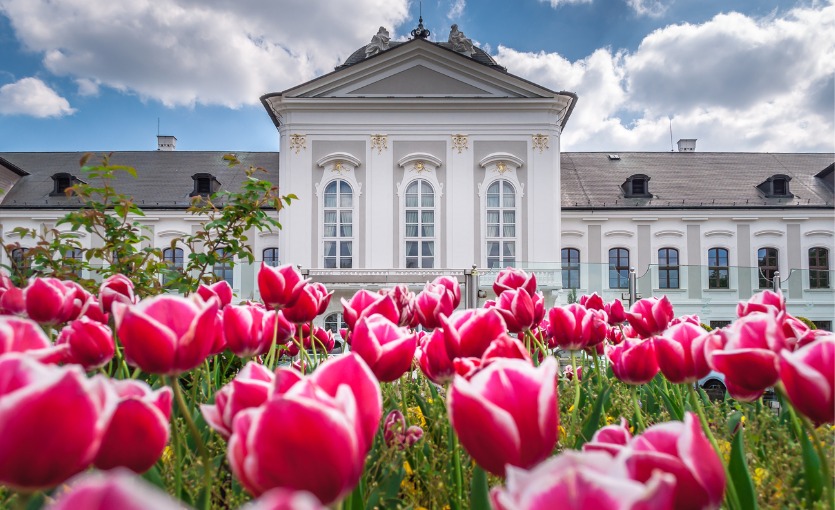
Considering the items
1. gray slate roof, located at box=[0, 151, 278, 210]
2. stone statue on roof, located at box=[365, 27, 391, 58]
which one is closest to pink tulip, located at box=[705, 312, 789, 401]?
gray slate roof, located at box=[0, 151, 278, 210]

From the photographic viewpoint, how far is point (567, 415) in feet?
5.11

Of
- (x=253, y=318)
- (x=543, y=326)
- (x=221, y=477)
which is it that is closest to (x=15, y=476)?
(x=221, y=477)

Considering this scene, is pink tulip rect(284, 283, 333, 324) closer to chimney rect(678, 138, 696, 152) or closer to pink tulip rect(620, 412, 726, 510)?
pink tulip rect(620, 412, 726, 510)

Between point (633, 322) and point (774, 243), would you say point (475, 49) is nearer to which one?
point (774, 243)

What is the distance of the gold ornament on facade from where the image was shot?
16.5 meters

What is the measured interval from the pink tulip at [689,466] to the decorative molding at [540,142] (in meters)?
16.6

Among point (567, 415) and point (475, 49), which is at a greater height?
point (475, 49)

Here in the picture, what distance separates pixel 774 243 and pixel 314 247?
47.4 feet

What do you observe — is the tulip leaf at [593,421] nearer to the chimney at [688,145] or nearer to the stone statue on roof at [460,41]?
the stone statue on roof at [460,41]

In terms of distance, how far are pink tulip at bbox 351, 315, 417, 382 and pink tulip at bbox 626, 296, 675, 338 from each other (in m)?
0.96

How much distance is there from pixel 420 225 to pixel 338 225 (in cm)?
217

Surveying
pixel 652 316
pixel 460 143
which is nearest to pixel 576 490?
pixel 652 316

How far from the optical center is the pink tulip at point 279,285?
131cm

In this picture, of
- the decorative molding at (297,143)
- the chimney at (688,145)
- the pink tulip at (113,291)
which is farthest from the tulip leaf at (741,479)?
the chimney at (688,145)
